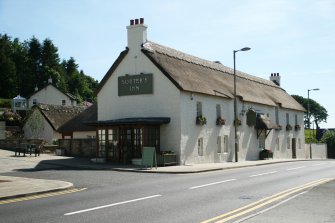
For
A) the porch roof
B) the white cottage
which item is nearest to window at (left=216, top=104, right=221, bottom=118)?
the white cottage

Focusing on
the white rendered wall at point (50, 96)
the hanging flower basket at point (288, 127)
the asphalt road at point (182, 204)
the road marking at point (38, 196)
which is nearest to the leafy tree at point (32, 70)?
the white rendered wall at point (50, 96)

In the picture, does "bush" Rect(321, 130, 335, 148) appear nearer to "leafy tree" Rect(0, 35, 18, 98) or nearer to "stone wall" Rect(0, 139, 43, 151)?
"stone wall" Rect(0, 139, 43, 151)

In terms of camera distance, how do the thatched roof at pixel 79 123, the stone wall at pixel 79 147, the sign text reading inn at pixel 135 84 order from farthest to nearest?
1. the thatched roof at pixel 79 123
2. the stone wall at pixel 79 147
3. the sign text reading inn at pixel 135 84

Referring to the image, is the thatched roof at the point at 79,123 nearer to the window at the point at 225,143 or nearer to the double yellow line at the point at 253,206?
the window at the point at 225,143

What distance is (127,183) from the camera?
679 inches

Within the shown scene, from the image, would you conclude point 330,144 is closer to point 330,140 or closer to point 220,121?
point 330,140

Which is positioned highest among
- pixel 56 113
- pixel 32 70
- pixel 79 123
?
pixel 32 70

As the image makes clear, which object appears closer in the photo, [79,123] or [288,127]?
[79,123]

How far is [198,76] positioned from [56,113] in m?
21.6

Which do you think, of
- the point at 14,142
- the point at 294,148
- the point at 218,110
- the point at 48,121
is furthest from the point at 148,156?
the point at 294,148

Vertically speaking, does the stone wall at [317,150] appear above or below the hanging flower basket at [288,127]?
below

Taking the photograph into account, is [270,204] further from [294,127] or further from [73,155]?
[294,127]

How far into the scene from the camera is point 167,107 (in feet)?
100

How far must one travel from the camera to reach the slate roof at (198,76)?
102ft
